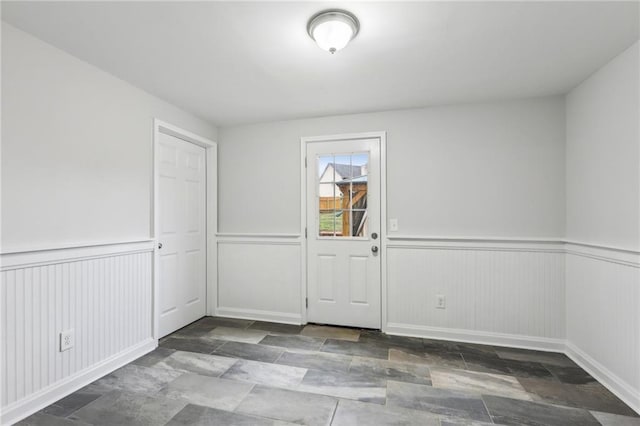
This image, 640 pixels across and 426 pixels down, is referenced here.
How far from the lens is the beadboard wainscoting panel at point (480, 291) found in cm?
279

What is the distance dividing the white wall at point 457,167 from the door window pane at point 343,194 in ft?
0.88

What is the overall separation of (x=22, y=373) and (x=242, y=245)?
209cm

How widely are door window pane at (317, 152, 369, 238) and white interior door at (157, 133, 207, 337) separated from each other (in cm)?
141

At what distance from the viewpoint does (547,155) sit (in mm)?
2824

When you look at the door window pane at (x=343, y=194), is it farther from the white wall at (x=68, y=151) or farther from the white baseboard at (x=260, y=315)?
the white wall at (x=68, y=151)

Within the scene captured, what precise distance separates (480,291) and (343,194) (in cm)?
165

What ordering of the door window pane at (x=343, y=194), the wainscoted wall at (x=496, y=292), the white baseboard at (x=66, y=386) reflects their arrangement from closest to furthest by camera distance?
the white baseboard at (x=66, y=386), the wainscoted wall at (x=496, y=292), the door window pane at (x=343, y=194)

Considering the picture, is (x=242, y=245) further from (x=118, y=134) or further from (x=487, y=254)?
(x=487, y=254)

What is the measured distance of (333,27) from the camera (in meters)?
1.70

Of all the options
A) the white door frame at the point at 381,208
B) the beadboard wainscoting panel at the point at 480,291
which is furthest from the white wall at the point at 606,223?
the white door frame at the point at 381,208

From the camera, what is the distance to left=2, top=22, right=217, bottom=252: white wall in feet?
5.92

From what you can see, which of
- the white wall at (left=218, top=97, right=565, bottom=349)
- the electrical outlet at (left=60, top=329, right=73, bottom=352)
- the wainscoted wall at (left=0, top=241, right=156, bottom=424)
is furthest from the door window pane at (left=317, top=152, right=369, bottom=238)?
the electrical outlet at (left=60, top=329, right=73, bottom=352)

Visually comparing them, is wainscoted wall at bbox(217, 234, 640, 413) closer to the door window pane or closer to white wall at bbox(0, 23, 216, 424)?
the door window pane

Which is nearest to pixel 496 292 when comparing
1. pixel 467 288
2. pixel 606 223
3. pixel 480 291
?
pixel 480 291
